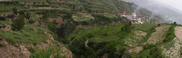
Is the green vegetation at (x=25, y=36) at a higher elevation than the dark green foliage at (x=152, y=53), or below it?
higher

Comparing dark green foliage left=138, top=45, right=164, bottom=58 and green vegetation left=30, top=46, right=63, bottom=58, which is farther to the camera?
dark green foliage left=138, top=45, right=164, bottom=58

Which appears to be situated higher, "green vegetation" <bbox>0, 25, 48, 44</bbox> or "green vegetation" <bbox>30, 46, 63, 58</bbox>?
"green vegetation" <bbox>0, 25, 48, 44</bbox>

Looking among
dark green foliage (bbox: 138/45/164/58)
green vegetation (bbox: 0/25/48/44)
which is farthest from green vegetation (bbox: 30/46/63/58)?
dark green foliage (bbox: 138/45/164/58)

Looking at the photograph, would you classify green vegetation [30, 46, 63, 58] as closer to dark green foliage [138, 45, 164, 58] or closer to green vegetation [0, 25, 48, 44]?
green vegetation [0, 25, 48, 44]

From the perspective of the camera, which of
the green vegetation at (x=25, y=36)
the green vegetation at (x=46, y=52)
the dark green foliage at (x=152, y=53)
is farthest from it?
the dark green foliage at (x=152, y=53)

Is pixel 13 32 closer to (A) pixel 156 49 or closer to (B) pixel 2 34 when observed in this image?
(B) pixel 2 34

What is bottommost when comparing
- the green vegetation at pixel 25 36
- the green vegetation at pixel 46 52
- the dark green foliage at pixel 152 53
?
the dark green foliage at pixel 152 53

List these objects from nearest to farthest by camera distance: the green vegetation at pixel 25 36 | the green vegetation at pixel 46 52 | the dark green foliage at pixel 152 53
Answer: the green vegetation at pixel 25 36, the green vegetation at pixel 46 52, the dark green foliage at pixel 152 53

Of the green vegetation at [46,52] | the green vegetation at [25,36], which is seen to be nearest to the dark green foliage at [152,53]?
the green vegetation at [25,36]

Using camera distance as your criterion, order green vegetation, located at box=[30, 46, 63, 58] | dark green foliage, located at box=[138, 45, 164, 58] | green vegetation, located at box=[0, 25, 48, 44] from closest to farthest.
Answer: green vegetation, located at box=[0, 25, 48, 44], green vegetation, located at box=[30, 46, 63, 58], dark green foliage, located at box=[138, 45, 164, 58]

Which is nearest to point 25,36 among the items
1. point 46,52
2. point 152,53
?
point 46,52

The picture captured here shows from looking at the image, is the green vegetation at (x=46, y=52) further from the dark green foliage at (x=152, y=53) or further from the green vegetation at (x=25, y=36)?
the dark green foliage at (x=152, y=53)
